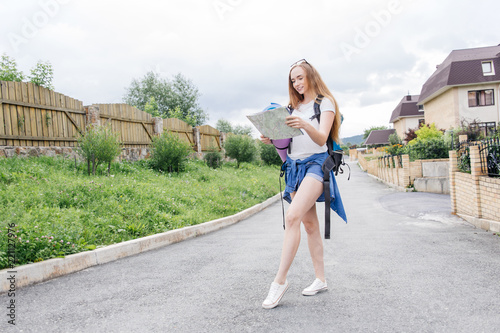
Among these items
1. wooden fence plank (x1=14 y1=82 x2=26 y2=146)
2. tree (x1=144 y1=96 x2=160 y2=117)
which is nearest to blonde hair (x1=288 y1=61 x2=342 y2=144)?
wooden fence plank (x1=14 y1=82 x2=26 y2=146)

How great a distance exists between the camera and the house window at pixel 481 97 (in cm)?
3156

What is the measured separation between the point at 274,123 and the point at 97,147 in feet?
28.7

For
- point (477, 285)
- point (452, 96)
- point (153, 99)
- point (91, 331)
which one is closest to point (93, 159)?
point (91, 331)

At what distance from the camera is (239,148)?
2381 centimetres

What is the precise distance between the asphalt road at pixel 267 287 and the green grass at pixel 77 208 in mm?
606

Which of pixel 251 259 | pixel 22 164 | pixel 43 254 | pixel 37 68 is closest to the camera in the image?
pixel 43 254

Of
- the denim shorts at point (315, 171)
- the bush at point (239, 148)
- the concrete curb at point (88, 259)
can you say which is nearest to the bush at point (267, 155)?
the bush at point (239, 148)

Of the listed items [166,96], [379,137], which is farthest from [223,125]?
[379,137]

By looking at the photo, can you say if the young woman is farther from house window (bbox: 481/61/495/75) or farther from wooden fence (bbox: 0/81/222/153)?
house window (bbox: 481/61/495/75)

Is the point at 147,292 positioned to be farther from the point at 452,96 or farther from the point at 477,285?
the point at 452,96

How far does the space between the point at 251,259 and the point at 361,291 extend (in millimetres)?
1742

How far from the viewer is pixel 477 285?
3436 millimetres

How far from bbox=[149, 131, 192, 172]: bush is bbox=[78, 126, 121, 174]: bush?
12.5 feet

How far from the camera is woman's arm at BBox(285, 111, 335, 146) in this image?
2.78 m
